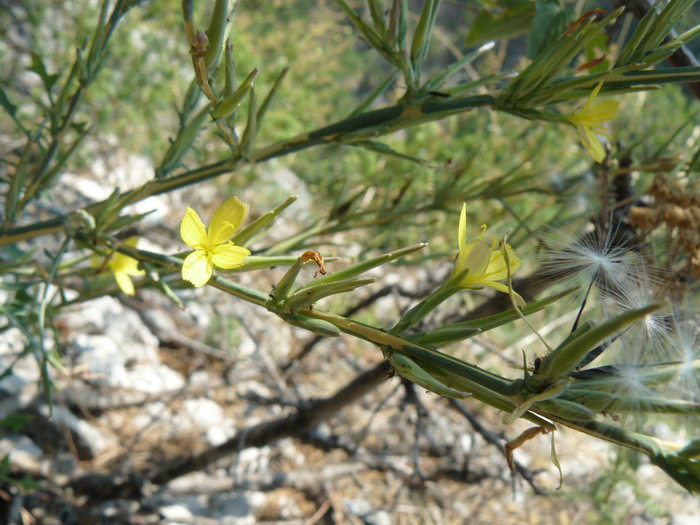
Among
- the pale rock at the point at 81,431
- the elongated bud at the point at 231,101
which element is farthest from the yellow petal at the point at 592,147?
the pale rock at the point at 81,431

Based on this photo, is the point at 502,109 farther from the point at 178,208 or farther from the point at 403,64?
the point at 178,208

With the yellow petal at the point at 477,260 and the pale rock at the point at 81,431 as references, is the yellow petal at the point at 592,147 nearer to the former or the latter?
the yellow petal at the point at 477,260

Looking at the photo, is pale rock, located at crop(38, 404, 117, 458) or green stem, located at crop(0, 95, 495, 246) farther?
pale rock, located at crop(38, 404, 117, 458)

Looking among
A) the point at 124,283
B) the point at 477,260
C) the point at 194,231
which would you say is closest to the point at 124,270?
the point at 124,283

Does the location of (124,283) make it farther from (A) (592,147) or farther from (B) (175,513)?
(B) (175,513)

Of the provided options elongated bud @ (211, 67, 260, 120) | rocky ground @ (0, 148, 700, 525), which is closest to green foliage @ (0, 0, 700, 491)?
elongated bud @ (211, 67, 260, 120)

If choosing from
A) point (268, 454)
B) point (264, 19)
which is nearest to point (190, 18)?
point (268, 454)

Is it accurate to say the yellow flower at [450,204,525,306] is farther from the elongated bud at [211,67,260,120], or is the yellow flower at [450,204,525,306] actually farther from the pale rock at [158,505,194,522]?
the pale rock at [158,505,194,522]
